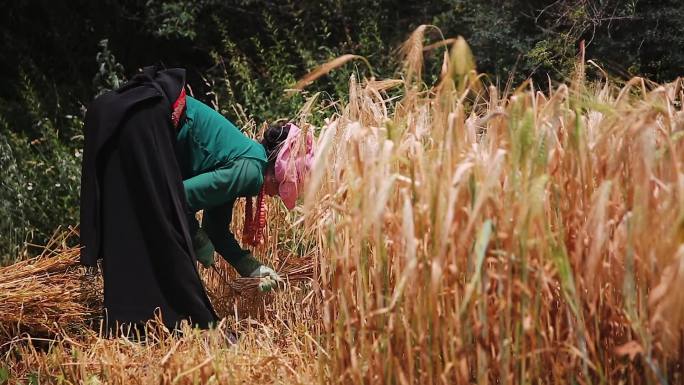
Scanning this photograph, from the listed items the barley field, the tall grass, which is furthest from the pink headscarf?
the tall grass

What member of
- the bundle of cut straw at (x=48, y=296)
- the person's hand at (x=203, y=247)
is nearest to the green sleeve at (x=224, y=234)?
the person's hand at (x=203, y=247)

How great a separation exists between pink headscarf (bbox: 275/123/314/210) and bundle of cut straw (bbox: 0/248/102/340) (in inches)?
32.9

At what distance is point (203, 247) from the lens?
3.24 m

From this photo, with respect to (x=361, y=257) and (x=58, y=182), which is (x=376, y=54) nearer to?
(x=58, y=182)

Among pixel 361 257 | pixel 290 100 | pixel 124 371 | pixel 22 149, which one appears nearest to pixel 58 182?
pixel 22 149

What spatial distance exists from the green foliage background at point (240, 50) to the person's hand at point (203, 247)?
2.58 ft

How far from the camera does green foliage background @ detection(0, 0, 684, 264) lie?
15.5 ft

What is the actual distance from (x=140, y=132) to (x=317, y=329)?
2.73ft

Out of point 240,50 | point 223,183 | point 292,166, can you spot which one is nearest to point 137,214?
point 223,183

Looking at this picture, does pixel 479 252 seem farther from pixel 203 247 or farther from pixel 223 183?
pixel 203 247

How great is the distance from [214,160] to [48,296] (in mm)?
789

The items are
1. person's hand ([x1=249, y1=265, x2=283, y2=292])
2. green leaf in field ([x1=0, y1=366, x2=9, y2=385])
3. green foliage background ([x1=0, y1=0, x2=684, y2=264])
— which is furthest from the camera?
green foliage background ([x1=0, y1=0, x2=684, y2=264])

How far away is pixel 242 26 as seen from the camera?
6.94 meters

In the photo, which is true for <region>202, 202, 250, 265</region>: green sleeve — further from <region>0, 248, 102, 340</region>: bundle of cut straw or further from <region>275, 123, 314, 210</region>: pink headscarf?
<region>0, 248, 102, 340</region>: bundle of cut straw
